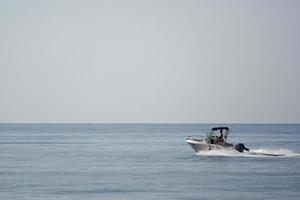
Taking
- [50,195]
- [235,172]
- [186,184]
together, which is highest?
[235,172]

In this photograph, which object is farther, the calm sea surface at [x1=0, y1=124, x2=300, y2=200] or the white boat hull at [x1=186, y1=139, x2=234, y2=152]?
the white boat hull at [x1=186, y1=139, x2=234, y2=152]

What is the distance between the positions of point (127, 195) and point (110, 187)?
17.9 ft

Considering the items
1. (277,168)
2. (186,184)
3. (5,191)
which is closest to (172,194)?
(186,184)

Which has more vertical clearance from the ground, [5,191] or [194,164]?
[194,164]

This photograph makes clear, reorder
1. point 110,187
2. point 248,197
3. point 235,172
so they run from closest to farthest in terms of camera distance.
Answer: point 248,197 < point 110,187 < point 235,172

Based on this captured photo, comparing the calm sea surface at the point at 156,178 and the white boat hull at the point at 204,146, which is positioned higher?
the white boat hull at the point at 204,146

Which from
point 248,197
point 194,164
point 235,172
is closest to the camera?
point 248,197

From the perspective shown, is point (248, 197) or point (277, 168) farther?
point (277, 168)

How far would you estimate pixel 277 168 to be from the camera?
7919 cm

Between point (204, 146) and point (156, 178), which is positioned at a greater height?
point (204, 146)

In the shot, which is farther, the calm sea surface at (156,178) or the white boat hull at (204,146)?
the white boat hull at (204,146)

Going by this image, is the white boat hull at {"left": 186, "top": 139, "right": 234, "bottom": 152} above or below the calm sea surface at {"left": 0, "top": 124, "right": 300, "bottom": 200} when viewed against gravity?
above

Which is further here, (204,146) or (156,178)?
(204,146)

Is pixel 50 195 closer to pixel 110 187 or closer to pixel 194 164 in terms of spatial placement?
pixel 110 187
